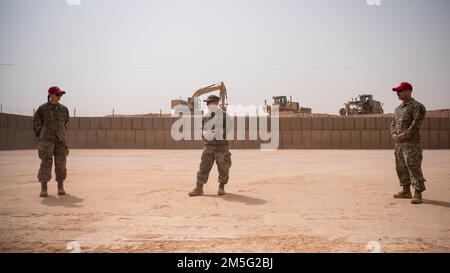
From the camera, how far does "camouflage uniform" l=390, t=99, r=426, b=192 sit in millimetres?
3863

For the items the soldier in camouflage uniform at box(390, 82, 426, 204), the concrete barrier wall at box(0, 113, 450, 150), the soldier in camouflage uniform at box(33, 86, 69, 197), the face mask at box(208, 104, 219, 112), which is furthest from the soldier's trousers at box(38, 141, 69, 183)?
the concrete barrier wall at box(0, 113, 450, 150)

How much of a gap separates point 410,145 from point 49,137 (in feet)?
16.5

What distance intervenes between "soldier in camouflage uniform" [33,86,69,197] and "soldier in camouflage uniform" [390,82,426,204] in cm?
481

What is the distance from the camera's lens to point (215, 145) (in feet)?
15.2

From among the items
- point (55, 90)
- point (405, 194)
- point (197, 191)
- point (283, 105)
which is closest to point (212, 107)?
point (197, 191)

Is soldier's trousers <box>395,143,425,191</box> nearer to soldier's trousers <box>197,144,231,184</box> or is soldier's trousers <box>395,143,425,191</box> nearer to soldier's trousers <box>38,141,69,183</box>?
soldier's trousers <box>197,144,231,184</box>

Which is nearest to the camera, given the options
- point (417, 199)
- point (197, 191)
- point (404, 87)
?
point (417, 199)

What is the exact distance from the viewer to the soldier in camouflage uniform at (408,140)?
3.86 metres

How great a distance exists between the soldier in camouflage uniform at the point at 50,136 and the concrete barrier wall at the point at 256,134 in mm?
18324

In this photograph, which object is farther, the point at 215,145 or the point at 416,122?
the point at 215,145

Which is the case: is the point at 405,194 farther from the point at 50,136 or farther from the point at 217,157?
the point at 50,136

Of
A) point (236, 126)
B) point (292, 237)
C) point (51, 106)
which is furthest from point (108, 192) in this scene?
point (236, 126)

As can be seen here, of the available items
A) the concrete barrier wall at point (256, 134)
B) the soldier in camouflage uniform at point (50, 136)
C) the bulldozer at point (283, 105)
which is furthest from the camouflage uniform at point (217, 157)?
the bulldozer at point (283, 105)
